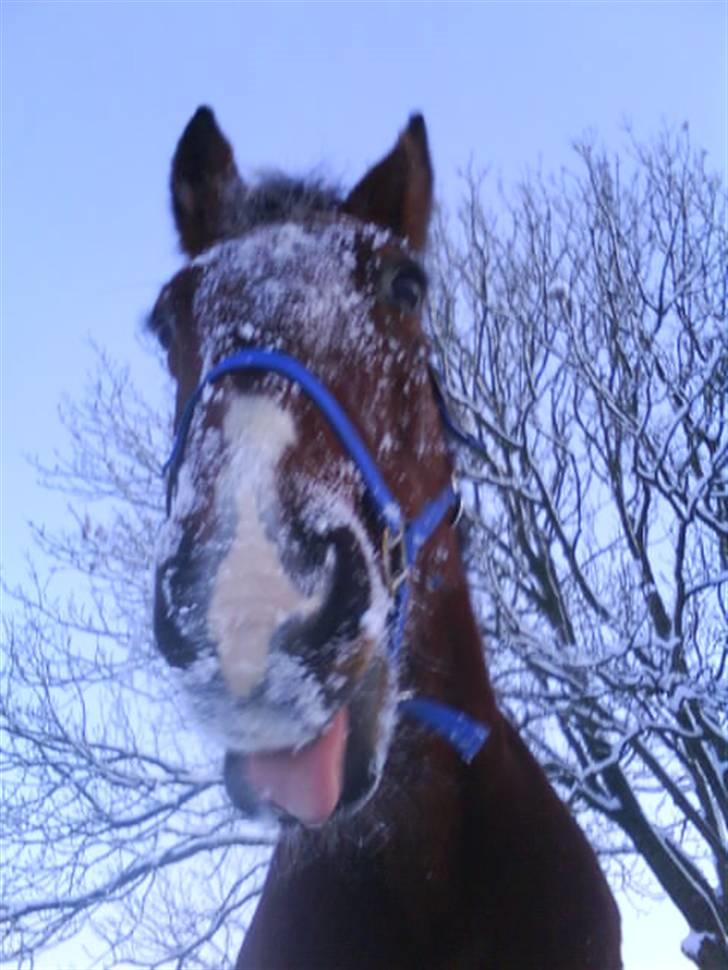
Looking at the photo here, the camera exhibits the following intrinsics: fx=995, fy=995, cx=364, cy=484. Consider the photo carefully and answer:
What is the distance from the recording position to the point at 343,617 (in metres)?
1.30

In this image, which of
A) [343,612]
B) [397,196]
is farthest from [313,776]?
[397,196]

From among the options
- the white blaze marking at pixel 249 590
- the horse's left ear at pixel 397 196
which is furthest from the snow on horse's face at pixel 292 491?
the horse's left ear at pixel 397 196

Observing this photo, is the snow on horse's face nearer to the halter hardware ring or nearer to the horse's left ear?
the halter hardware ring

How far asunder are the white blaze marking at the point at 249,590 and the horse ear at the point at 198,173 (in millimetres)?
942

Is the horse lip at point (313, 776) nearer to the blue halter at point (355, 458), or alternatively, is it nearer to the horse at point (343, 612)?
the horse at point (343, 612)

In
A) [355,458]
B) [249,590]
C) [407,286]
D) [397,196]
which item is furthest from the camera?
[397,196]

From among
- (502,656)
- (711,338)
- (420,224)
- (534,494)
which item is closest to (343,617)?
(420,224)

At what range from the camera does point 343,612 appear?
1.30 metres

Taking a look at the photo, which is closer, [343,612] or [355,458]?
[343,612]

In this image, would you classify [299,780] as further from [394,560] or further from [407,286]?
[407,286]

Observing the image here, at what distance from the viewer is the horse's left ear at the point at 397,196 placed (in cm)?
205

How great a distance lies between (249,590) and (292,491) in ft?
0.56

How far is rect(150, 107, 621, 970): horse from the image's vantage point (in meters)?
1.25

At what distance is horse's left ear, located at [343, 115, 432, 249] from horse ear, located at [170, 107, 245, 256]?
28 cm
